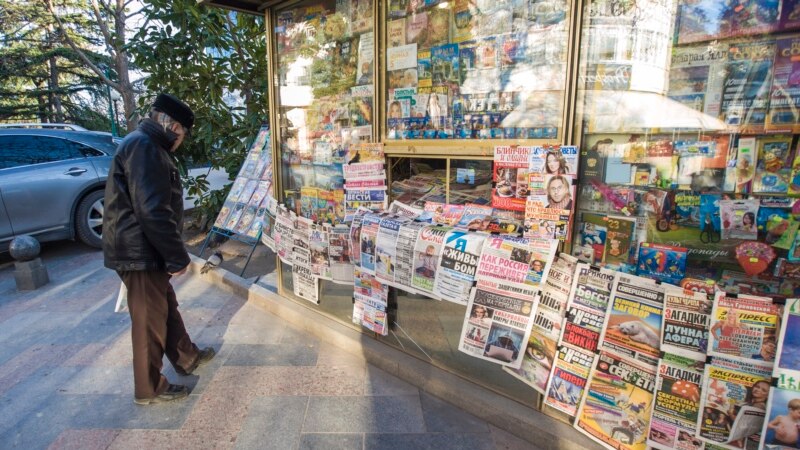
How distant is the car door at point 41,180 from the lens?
577cm

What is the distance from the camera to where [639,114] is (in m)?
2.12

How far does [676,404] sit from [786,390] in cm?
43

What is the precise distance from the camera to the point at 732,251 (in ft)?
6.42

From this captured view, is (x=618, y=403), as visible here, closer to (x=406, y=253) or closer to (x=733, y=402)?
(x=733, y=402)

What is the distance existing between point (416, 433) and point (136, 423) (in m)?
1.80

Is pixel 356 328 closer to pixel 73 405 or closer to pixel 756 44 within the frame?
pixel 73 405

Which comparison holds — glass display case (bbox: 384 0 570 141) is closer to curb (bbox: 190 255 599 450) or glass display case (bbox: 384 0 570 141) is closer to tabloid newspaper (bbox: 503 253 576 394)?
tabloid newspaper (bbox: 503 253 576 394)

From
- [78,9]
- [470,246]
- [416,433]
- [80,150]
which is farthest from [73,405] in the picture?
[78,9]

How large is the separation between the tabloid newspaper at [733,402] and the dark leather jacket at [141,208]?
299 centimetres

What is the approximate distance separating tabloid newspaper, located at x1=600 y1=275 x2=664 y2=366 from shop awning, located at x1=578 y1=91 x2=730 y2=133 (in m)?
0.77

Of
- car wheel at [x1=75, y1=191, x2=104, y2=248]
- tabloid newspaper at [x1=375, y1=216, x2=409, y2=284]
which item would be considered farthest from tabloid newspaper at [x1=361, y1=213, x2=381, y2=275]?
car wheel at [x1=75, y1=191, x2=104, y2=248]

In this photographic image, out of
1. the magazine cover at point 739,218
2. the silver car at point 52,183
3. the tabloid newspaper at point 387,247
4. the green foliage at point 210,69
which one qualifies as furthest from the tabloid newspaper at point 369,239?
the silver car at point 52,183

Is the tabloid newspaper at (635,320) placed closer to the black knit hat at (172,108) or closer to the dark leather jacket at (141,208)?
the dark leather jacket at (141,208)

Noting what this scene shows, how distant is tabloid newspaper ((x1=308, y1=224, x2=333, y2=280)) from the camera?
355 centimetres
